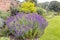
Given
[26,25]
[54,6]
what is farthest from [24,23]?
[54,6]

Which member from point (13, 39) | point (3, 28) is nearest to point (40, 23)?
point (13, 39)

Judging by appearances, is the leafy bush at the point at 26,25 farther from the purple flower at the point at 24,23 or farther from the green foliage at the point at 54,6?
the green foliage at the point at 54,6

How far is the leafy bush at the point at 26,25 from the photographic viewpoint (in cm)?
625

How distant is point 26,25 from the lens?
6.31m

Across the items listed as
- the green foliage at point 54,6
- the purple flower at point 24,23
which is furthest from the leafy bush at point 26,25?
the green foliage at point 54,6

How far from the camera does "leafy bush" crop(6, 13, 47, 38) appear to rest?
6.25 meters

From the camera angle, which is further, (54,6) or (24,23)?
(54,6)

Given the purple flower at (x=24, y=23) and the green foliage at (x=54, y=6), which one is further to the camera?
the green foliage at (x=54, y=6)

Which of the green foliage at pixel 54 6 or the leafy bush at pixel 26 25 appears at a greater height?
the leafy bush at pixel 26 25

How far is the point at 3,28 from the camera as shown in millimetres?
7707

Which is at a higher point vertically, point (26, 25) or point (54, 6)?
point (26, 25)

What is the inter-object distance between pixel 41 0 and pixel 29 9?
18.8 feet

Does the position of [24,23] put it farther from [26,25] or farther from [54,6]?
[54,6]

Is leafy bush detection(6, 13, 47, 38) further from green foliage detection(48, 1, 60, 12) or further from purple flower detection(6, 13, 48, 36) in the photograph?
green foliage detection(48, 1, 60, 12)
